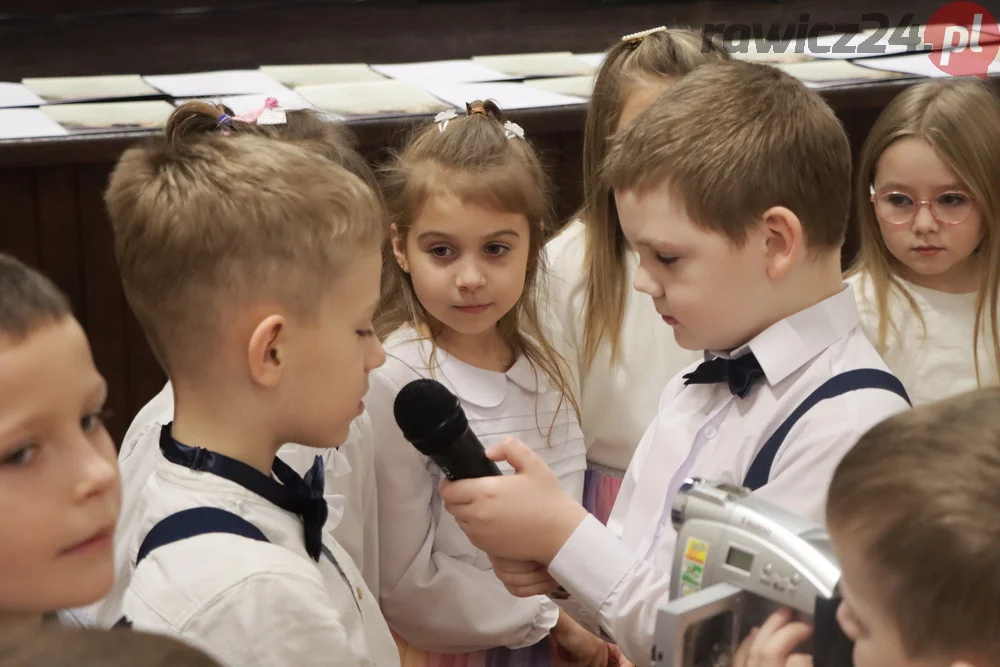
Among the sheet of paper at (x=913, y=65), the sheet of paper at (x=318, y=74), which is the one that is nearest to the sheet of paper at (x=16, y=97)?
the sheet of paper at (x=318, y=74)

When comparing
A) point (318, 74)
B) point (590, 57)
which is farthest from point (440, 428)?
point (590, 57)

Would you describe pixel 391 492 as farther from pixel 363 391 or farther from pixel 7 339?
pixel 7 339

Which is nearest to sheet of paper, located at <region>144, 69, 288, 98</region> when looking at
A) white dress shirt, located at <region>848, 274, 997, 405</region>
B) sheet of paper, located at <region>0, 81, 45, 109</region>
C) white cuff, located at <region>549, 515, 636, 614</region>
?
sheet of paper, located at <region>0, 81, 45, 109</region>

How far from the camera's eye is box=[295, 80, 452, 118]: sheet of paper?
2.44 m

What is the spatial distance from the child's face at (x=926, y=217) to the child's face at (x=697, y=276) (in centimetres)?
85

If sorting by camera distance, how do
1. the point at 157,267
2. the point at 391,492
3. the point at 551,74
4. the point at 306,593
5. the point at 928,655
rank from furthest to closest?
1. the point at 551,74
2. the point at 391,492
3. the point at 157,267
4. the point at 306,593
5. the point at 928,655

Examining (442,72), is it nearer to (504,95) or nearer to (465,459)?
(504,95)

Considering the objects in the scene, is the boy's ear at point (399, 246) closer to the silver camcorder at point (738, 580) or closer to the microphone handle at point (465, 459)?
the microphone handle at point (465, 459)

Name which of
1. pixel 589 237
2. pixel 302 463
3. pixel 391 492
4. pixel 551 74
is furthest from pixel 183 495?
pixel 551 74

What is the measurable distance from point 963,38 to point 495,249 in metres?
1.96

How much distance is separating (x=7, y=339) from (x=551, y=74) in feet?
7.16

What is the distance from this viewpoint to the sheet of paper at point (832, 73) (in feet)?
8.75

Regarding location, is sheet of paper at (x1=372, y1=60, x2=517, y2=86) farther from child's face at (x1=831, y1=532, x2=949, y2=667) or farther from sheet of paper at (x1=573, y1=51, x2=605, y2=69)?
child's face at (x1=831, y1=532, x2=949, y2=667)

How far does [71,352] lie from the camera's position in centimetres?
87
